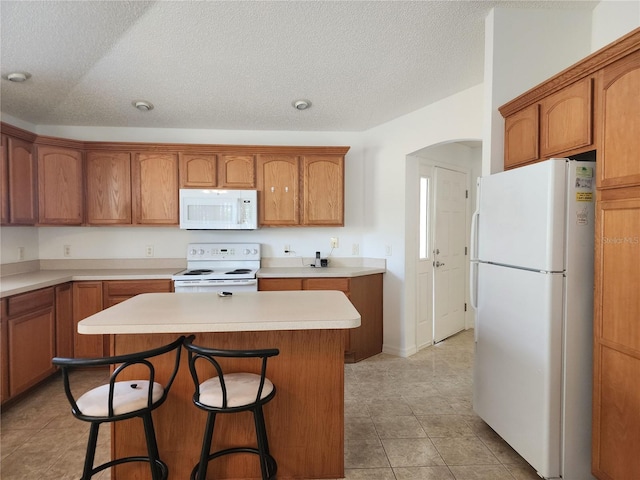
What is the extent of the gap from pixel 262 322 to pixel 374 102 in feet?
8.32

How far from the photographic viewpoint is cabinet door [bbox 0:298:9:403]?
2.49 meters

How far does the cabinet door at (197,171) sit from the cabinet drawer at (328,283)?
1.47 meters

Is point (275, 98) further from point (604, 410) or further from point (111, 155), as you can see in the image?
point (604, 410)

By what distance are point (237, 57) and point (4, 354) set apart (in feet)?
9.14

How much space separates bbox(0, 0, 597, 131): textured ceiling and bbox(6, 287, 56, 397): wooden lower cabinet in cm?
179

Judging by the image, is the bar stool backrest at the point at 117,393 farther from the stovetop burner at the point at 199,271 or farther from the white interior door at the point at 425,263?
the white interior door at the point at 425,263

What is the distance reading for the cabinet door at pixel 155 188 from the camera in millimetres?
3611

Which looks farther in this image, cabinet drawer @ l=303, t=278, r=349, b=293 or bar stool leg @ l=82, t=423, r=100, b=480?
cabinet drawer @ l=303, t=278, r=349, b=293

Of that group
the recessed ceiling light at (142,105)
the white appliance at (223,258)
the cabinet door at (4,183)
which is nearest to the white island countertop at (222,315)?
the white appliance at (223,258)

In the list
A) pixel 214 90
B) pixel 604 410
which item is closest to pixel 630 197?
pixel 604 410

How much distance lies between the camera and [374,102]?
328cm

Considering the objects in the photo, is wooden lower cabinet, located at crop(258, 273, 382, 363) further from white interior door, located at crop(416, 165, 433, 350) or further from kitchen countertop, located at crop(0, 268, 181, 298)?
kitchen countertop, located at crop(0, 268, 181, 298)

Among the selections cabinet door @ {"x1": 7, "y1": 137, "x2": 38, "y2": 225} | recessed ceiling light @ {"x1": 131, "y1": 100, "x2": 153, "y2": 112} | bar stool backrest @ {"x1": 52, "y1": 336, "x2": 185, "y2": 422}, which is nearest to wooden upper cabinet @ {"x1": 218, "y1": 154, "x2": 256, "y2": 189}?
recessed ceiling light @ {"x1": 131, "y1": 100, "x2": 153, "y2": 112}

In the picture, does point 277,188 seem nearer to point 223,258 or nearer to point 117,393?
point 223,258
